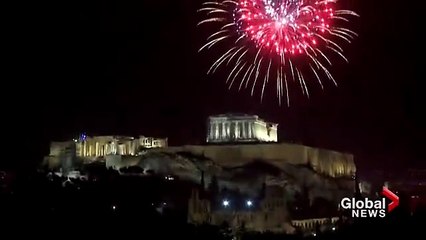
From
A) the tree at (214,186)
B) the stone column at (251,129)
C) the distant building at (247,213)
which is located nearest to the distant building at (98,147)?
the stone column at (251,129)

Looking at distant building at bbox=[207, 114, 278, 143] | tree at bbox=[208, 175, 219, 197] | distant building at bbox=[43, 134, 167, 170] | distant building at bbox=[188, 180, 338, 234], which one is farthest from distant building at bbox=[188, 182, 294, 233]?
distant building at bbox=[43, 134, 167, 170]

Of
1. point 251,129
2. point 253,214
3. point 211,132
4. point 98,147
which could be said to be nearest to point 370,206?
point 253,214

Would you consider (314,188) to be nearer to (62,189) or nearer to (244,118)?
(244,118)

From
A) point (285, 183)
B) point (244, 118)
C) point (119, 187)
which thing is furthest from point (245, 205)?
point (119, 187)

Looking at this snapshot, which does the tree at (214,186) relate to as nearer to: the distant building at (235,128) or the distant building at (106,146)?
the distant building at (235,128)

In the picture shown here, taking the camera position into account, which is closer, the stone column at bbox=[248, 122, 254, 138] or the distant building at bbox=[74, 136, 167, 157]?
the stone column at bbox=[248, 122, 254, 138]

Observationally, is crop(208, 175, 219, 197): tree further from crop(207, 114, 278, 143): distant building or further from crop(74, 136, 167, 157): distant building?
crop(74, 136, 167, 157): distant building

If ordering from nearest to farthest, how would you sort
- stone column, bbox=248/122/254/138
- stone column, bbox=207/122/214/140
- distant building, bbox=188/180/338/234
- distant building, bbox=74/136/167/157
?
distant building, bbox=188/180/338/234
stone column, bbox=248/122/254/138
distant building, bbox=74/136/167/157
stone column, bbox=207/122/214/140
